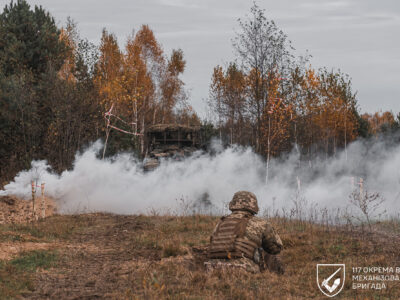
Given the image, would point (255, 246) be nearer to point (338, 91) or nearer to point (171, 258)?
point (171, 258)

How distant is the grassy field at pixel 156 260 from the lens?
7.28 metres

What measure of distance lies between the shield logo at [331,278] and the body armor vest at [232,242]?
130cm

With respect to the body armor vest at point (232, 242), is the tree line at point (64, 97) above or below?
above

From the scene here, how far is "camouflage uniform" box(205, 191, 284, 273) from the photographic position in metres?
7.82

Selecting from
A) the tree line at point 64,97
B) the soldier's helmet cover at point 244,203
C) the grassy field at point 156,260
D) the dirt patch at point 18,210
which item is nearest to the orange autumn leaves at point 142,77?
the tree line at point 64,97

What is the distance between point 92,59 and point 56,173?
11.4 m

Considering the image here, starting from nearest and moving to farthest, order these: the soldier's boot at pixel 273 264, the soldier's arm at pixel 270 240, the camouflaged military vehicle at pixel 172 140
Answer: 1. the soldier's arm at pixel 270 240
2. the soldier's boot at pixel 273 264
3. the camouflaged military vehicle at pixel 172 140

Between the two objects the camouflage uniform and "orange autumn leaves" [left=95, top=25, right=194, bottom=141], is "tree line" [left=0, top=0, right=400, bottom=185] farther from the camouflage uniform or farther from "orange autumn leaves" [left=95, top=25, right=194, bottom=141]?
the camouflage uniform

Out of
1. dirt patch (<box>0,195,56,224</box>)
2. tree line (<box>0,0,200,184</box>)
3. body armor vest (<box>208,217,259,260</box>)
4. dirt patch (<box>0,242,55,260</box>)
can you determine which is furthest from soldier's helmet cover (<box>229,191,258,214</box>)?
tree line (<box>0,0,200,184</box>)

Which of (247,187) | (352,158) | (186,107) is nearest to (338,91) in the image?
(352,158)

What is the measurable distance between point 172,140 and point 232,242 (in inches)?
1088

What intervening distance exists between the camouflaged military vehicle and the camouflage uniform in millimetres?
25297

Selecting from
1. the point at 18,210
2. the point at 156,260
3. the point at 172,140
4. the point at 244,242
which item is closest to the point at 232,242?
the point at 244,242

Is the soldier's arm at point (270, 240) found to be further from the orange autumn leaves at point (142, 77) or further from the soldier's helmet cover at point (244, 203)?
the orange autumn leaves at point (142, 77)
